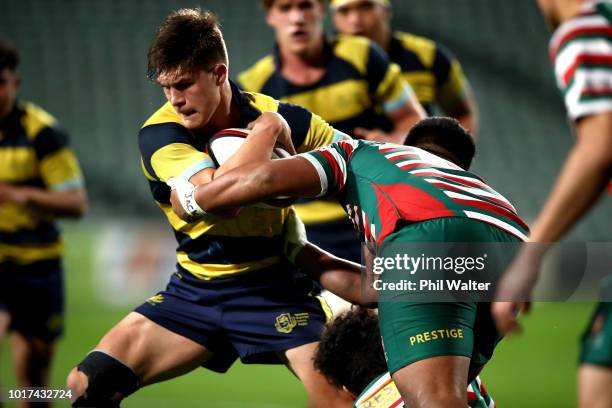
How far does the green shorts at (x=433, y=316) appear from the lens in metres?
2.93

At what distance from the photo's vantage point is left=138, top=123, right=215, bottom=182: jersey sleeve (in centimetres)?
347

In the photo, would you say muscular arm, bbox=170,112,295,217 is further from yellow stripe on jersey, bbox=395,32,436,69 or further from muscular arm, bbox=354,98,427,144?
yellow stripe on jersey, bbox=395,32,436,69

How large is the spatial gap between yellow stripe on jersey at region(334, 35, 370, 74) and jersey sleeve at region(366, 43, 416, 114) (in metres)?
0.03

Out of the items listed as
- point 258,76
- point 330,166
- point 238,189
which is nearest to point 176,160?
point 238,189

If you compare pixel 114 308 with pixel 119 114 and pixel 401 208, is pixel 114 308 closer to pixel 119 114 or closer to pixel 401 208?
pixel 119 114

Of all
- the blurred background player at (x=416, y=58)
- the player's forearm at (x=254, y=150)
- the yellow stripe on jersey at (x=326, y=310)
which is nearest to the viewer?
the player's forearm at (x=254, y=150)

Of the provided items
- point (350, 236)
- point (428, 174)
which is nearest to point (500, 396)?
point (350, 236)

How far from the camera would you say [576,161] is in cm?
238

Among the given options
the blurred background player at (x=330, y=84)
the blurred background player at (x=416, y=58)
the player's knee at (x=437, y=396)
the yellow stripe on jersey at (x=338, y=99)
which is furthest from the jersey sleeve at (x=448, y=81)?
the player's knee at (x=437, y=396)

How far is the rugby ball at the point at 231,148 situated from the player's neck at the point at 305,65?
1.98m

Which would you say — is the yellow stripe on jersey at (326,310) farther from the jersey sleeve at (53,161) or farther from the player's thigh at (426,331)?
the jersey sleeve at (53,161)

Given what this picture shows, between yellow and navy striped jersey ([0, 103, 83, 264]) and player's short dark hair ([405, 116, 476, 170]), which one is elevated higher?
player's short dark hair ([405, 116, 476, 170])

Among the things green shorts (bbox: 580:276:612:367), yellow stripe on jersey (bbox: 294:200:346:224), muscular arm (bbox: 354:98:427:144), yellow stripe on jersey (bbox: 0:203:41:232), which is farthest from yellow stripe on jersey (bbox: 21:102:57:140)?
green shorts (bbox: 580:276:612:367)

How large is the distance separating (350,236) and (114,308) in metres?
5.11
